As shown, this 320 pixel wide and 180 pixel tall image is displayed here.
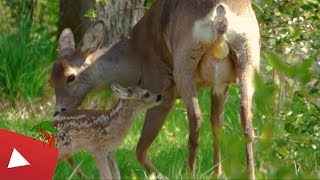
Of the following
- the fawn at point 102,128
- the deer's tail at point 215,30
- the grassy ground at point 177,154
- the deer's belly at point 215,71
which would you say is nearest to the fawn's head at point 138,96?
the fawn at point 102,128

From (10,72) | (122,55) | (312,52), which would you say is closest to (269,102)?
(312,52)

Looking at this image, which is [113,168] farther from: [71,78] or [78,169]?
[71,78]

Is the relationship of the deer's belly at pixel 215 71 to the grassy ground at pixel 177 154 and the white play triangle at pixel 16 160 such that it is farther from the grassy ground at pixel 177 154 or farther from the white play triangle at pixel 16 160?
the white play triangle at pixel 16 160

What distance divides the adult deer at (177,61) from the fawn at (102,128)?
1.25ft

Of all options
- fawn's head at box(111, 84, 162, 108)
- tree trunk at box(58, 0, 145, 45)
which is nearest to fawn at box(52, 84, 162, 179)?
fawn's head at box(111, 84, 162, 108)

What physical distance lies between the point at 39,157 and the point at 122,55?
3.79 metres

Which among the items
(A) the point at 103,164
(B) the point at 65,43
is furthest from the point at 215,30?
(B) the point at 65,43

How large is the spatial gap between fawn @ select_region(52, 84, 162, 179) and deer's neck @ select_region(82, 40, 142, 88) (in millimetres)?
1156

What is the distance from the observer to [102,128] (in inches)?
229

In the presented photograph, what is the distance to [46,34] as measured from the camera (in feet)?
35.6

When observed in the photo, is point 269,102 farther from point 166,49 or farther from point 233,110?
point 233,110

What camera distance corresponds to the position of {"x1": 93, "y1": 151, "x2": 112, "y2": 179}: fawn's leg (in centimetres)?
571

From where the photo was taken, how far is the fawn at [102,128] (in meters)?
5.73

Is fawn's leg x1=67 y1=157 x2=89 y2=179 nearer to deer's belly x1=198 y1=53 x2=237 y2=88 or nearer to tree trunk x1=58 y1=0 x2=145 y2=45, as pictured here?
deer's belly x1=198 y1=53 x2=237 y2=88
